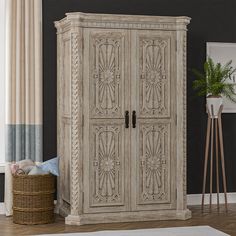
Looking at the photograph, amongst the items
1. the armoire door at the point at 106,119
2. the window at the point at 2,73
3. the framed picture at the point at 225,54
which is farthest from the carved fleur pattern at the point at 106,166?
the framed picture at the point at 225,54

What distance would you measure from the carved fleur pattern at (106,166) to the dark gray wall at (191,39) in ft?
2.66

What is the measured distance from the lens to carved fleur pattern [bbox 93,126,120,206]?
647 centimetres

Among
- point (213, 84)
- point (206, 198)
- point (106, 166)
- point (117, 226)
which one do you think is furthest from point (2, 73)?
point (206, 198)

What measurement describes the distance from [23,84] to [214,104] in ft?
6.92

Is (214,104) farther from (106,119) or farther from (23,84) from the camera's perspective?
(23,84)

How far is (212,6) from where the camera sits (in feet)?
24.9

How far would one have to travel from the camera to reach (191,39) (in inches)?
296

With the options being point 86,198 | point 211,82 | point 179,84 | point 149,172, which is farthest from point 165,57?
point 86,198

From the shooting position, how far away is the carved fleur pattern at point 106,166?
6.47m

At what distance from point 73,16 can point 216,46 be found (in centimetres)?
204

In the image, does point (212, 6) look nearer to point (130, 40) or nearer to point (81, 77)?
point (130, 40)

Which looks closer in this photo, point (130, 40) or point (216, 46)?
point (130, 40)

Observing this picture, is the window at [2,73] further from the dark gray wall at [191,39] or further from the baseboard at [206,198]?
the baseboard at [206,198]

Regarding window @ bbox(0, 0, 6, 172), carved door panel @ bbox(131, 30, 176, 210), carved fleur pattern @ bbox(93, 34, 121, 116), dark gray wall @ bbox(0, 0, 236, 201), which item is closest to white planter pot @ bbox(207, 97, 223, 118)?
dark gray wall @ bbox(0, 0, 236, 201)
